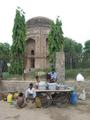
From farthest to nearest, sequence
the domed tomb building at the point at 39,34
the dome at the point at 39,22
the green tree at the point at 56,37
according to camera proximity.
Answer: the dome at the point at 39,22
the domed tomb building at the point at 39,34
the green tree at the point at 56,37

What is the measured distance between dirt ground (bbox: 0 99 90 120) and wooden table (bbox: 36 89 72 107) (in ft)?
0.94

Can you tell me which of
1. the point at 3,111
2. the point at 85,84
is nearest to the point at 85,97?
the point at 85,84

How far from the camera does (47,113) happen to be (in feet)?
30.3

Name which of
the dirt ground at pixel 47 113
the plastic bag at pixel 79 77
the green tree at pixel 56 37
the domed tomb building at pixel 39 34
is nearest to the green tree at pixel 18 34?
the green tree at pixel 56 37

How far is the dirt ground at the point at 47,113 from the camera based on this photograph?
28.4 feet

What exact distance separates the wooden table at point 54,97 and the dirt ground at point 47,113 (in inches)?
11.2

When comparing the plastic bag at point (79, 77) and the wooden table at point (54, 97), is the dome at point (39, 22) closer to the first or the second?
the plastic bag at point (79, 77)

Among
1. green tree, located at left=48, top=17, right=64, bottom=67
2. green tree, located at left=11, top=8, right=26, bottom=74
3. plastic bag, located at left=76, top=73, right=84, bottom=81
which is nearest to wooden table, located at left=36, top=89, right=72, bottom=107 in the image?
plastic bag, located at left=76, top=73, right=84, bottom=81

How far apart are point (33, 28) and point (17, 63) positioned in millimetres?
12051

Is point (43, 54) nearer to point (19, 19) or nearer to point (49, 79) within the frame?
point (19, 19)

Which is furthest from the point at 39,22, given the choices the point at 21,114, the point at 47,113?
the point at 21,114

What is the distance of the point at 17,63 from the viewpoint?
61.4ft

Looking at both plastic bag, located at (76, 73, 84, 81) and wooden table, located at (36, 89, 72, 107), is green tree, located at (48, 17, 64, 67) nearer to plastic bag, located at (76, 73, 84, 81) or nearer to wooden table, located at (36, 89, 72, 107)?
plastic bag, located at (76, 73, 84, 81)

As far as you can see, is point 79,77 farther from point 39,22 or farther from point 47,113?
point 39,22
